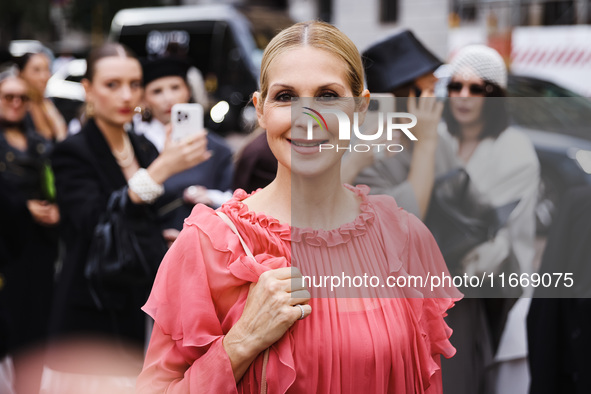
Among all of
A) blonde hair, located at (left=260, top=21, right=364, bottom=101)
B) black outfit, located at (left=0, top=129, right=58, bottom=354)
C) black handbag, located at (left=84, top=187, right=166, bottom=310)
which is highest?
blonde hair, located at (left=260, top=21, right=364, bottom=101)

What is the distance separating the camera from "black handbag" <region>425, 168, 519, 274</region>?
2.28 meters

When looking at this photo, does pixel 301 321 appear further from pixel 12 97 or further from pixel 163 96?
pixel 12 97

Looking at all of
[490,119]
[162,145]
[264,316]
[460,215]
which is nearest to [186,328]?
[264,316]

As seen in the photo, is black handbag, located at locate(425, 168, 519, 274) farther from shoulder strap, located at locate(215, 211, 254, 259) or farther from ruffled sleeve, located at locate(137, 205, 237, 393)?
ruffled sleeve, located at locate(137, 205, 237, 393)

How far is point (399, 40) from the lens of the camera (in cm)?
388

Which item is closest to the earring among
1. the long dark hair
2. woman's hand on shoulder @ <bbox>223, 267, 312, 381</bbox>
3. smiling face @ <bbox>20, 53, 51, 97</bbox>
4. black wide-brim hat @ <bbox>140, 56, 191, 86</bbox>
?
black wide-brim hat @ <bbox>140, 56, 191, 86</bbox>

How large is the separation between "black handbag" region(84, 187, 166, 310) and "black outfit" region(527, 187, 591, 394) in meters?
1.64

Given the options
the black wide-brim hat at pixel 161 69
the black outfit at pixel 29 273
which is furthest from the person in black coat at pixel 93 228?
the black outfit at pixel 29 273

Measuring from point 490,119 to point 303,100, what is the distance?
2.48 feet

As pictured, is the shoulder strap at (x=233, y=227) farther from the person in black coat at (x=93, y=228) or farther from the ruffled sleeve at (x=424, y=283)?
the person in black coat at (x=93, y=228)

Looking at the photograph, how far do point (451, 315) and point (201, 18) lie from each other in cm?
1377

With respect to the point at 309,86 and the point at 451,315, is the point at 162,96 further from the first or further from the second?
the point at 309,86

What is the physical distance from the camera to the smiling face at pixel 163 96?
183 inches

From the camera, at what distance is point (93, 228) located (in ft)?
11.3
